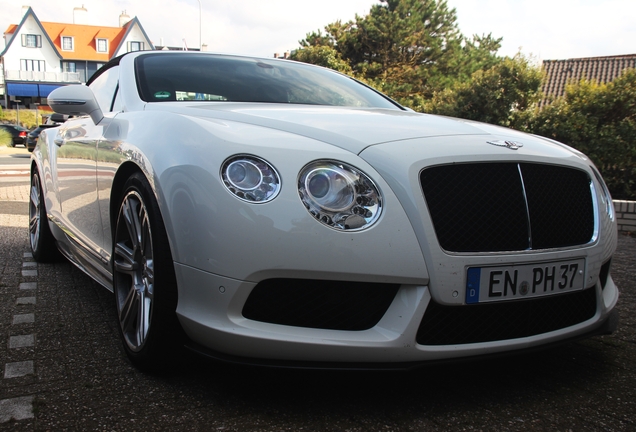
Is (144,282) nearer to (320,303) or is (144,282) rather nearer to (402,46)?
(320,303)

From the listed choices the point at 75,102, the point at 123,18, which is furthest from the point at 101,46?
the point at 75,102

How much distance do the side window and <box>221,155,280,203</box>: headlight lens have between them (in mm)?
1696

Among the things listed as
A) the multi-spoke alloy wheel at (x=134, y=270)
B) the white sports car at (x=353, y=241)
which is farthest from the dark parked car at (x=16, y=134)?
the white sports car at (x=353, y=241)

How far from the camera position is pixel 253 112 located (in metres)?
2.58

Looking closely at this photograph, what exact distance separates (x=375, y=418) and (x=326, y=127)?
3.39 ft

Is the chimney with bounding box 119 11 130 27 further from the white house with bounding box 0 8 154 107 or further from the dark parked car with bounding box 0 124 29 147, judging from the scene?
the dark parked car with bounding box 0 124 29 147

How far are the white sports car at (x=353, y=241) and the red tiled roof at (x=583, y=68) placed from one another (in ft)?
103

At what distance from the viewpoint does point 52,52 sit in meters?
59.9

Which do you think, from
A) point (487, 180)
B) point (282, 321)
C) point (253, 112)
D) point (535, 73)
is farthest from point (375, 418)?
point (535, 73)

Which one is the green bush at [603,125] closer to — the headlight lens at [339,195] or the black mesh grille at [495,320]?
the black mesh grille at [495,320]

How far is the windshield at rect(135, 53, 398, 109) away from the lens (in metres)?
3.14

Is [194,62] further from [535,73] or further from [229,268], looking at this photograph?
[535,73]

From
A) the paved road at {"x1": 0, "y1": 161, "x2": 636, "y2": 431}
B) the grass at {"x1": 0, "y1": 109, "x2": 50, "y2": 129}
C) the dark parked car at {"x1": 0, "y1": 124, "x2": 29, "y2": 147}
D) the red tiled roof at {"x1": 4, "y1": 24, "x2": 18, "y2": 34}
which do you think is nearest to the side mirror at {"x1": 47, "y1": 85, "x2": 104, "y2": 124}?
the paved road at {"x1": 0, "y1": 161, "x2": 636, "y2": 431}

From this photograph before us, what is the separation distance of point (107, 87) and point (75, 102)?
583 mm
